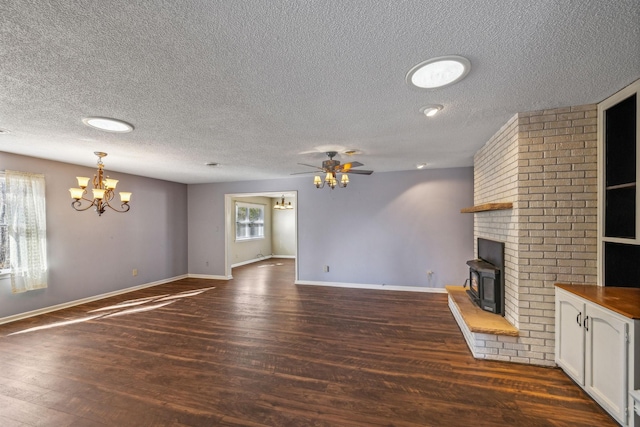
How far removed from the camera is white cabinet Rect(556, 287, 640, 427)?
5.50ft

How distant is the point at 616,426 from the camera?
1751 mm

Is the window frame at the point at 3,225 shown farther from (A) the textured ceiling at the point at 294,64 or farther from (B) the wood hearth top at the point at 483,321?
(B) the wood hearth top at the point at 483,321

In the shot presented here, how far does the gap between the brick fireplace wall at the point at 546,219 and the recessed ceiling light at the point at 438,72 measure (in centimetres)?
123

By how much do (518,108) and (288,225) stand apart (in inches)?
337

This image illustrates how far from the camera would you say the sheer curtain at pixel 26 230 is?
3676 millimetres

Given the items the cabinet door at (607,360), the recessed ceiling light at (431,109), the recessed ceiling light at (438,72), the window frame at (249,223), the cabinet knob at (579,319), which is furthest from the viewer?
the window frame at (249,223)

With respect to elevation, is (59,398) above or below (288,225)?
below

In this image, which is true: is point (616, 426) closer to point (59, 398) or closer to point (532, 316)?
point (532, 316)

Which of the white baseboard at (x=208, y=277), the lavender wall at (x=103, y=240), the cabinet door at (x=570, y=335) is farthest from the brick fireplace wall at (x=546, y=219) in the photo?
the lavender wall at (x=103, y=240)

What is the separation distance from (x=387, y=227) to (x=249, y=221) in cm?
553

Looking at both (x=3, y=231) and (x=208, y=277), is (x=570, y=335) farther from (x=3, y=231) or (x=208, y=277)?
(x=3, y=231)

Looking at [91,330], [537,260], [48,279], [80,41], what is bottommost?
[91,330]

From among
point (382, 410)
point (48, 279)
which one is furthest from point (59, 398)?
point (48, 279)

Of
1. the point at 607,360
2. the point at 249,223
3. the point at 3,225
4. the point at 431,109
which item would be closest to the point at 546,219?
the point at 607,360
